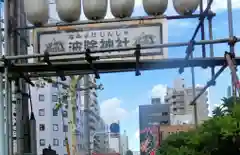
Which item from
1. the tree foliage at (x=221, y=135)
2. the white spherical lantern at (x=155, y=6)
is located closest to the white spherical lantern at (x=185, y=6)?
the white spherical lantern at (x=155, y=6)

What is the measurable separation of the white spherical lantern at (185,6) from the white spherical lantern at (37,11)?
159cm

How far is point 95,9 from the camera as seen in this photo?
6391mm

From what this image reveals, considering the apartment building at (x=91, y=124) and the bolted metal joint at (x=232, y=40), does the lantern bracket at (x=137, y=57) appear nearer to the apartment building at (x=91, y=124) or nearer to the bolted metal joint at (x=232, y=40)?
the bolted metal joint at (x=232, y=40)

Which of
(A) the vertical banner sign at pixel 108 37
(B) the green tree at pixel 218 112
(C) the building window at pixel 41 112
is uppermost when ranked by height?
(C) the building window at pixel 41 112

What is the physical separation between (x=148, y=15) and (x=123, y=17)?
31 centimetres

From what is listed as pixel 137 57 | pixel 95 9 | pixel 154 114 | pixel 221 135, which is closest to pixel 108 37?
pixel 95 9

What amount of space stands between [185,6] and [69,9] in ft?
4.59

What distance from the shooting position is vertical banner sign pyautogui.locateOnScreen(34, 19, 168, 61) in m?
6.46

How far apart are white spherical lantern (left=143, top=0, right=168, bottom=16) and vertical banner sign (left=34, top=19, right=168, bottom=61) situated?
0.39 feet

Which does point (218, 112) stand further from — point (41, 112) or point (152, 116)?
point (41, 112)

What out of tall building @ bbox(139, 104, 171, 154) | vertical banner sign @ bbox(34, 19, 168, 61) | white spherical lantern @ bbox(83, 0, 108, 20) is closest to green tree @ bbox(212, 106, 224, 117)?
vertical banner sign @ bbox(34, 19, 168, 61)

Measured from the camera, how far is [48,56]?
20.4 ft

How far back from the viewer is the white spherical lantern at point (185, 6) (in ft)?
20.8

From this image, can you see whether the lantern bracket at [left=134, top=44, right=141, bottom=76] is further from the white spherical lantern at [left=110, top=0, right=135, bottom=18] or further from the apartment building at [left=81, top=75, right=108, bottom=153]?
the apartment building at [left=81, top=75, right=108, bottom=153]
